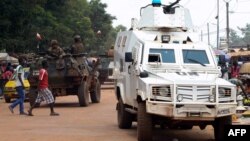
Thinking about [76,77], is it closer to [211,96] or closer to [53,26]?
[211,96]

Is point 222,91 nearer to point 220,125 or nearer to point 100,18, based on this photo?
point 220,125

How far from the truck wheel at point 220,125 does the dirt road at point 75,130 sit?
0.78 meters

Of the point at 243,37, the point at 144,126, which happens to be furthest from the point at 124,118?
the point at 243,37

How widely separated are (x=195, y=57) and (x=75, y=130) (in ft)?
10.9

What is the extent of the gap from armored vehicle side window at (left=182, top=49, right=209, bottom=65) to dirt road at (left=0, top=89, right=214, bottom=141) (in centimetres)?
162

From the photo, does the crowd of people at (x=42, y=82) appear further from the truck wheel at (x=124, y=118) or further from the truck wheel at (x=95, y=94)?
the truck wheel at (x=124, y=118)

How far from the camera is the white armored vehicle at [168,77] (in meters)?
10.3

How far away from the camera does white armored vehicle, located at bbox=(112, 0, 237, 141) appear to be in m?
10.3

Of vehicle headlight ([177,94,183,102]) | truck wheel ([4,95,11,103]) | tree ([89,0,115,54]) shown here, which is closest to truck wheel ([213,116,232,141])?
vehicle headlight ([177,94,183,102])

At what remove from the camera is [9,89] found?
23.8 metres

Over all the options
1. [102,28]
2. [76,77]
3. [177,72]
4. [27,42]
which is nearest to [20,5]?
[27,42]

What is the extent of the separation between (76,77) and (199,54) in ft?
28.7

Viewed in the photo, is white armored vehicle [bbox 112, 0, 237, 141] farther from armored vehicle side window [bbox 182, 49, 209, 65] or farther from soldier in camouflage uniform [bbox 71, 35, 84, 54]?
soldier in camouflage uniform [bbox 71, 35, 84, 54]

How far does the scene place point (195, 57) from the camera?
12086 millimetres
